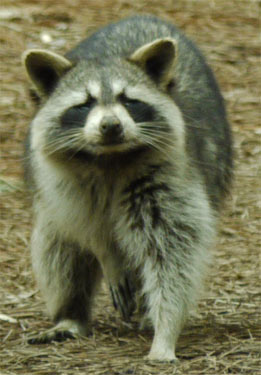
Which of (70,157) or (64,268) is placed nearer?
(70,157)

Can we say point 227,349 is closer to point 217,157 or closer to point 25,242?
point 217,157

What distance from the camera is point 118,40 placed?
643 cm

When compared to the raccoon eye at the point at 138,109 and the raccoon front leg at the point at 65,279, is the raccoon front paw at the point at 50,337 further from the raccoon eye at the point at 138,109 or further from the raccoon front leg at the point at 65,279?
the raccoon eye at the point at 138,109

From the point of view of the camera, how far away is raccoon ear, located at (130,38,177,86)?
5.62 metres

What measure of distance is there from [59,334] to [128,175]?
50.5 inches

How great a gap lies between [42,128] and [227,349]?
5.73ft

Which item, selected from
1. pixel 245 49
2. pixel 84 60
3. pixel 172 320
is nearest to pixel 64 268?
pixel 172 320

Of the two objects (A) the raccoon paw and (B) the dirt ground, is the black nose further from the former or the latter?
(A) the raccoon paw

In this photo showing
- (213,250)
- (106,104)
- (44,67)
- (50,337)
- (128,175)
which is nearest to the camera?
(106,104)

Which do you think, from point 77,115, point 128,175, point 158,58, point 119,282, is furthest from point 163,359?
point 158,58

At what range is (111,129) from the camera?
5070 millimetres

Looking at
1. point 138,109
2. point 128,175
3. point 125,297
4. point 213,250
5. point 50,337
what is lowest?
point 50,337

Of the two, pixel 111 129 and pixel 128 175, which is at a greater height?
pixel 111 129

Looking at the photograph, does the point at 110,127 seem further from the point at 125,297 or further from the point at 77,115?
the point at 125,297
